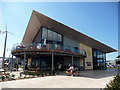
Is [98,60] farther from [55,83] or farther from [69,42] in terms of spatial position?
[55,83]

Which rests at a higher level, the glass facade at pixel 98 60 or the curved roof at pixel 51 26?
the curved roof at pixel 51 26

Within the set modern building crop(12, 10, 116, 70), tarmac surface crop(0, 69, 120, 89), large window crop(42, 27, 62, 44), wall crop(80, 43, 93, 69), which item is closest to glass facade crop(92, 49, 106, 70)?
wall crop(80, 43, 93, 69)

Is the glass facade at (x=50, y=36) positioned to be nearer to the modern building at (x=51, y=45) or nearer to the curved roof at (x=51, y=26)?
the modern building at (x=51, y=45)

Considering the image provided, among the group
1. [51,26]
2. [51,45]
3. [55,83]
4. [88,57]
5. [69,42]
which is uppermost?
[51,26]

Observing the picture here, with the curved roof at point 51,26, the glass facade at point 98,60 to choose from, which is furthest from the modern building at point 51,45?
the glass facade at point 98,60

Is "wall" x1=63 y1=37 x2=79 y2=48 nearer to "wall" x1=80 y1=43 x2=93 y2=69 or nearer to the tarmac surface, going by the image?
"wall" x1=80 y1=43 x2=93 y2=69

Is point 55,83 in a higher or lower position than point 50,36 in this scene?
lower

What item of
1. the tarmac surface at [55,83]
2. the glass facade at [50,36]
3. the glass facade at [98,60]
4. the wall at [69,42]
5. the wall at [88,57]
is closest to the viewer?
the tarmac surface at [55,83]

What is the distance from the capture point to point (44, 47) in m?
13.3

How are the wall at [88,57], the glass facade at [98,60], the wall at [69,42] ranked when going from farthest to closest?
the glass facade at [98,60]
the wall at [88,57]
the wall at [69,42]

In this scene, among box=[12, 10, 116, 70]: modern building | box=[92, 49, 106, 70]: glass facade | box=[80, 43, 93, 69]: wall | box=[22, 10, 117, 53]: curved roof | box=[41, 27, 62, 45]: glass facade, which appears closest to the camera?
box=[12, 10, 116, 70]: modern building

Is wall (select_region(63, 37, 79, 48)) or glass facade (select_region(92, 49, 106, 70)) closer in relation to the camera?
wall (select_region(63, 37, 79, 48))

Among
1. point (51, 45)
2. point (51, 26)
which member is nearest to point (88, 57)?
point (51, 26)

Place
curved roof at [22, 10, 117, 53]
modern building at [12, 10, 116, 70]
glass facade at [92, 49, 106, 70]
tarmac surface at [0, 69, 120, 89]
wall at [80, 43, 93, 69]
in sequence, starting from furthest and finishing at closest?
1. glass facade at [92, 49, 106, 70]
2. wall at [80, 43, 93, 69]
3. curved roof at [22, 10, 117, 53]
4. modern building at [12, 10, 116, 70]
5. tarmac surface at [0, 69, 120, 89]
